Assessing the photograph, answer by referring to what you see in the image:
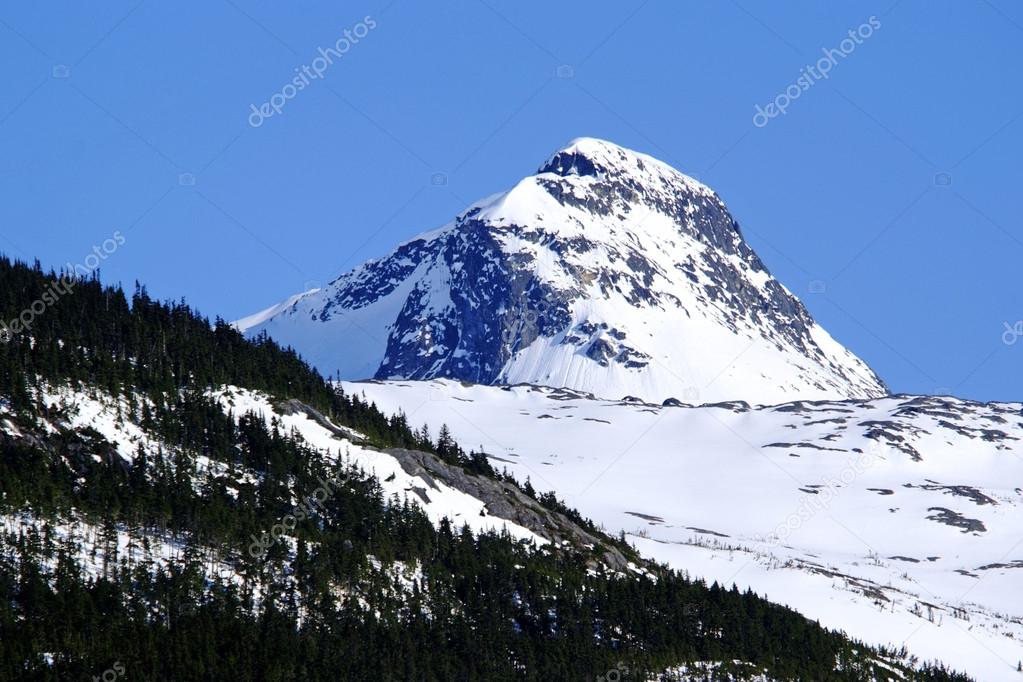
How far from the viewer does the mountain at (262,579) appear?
465 feet

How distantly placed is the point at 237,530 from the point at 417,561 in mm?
21534

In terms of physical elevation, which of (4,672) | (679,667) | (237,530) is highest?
(237,530)

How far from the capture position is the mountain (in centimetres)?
14188

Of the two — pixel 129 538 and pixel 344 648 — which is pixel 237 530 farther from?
pixel 344 648

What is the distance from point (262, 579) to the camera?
16012 centimetres

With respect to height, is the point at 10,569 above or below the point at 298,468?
below

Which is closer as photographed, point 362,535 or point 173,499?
point 173,499

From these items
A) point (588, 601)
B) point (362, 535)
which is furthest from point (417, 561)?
point (588, 601)

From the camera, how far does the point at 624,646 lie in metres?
172

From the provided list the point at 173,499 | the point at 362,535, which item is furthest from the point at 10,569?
the point at 362,535

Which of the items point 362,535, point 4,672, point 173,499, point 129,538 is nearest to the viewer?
point 4,672

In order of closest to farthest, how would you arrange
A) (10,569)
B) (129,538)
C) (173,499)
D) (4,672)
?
(4,672) < (10,569) < (129,538) < (173,499)

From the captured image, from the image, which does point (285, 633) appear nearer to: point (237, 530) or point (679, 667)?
point (237, 530)

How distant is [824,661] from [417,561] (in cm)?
4995
